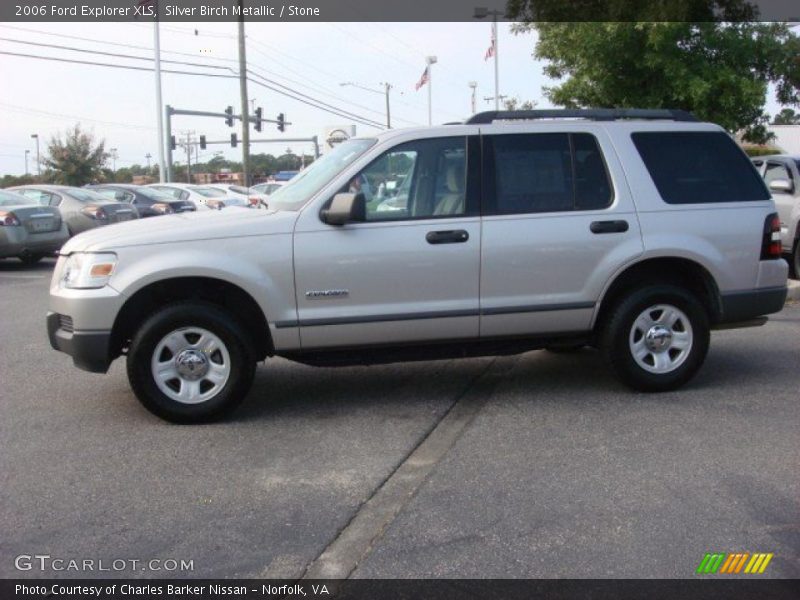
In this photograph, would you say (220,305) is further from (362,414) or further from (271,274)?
(362,414)

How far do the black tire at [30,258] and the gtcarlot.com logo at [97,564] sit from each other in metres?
12.3

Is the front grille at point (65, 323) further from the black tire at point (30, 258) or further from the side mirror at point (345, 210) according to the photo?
the black tire at point (30, 258)

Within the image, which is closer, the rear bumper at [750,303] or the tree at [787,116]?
the rear bumper at [750,303]

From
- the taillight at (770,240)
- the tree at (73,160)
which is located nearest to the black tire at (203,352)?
the taillight at (770,240)

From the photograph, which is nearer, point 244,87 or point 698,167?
point 698,167

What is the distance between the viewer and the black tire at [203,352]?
5430mm

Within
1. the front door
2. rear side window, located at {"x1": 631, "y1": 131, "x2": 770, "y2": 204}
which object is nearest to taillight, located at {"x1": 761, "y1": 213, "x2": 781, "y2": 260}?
rear side window, located at {"x1": 631, "y1": 131, "x2": 770, "y2": 204}

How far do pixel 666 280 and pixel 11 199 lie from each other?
12.4 meters

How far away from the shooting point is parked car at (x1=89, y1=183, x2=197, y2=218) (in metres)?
19.2

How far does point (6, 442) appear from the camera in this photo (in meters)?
5.24

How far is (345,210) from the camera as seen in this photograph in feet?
17.9

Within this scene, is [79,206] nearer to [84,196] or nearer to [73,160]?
[84,196]

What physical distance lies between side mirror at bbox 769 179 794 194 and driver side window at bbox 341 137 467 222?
7.37 metres

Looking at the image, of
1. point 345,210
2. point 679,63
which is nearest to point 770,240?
point 345,210
